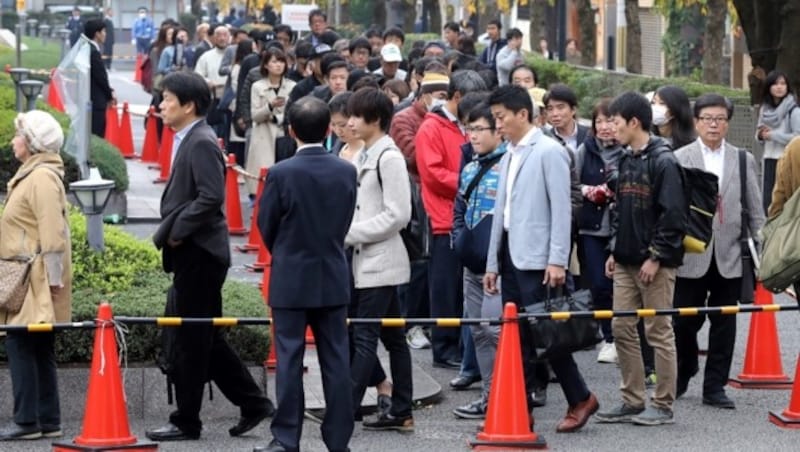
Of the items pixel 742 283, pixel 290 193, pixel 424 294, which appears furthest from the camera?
pixel 424 294

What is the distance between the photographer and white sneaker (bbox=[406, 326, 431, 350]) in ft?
39.8

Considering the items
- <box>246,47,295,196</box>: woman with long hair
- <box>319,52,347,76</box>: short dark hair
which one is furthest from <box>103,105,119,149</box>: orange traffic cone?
<box>319,52,347,76</box>: short dark hair

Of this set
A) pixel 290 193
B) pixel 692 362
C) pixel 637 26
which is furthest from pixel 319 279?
pixel 637 26

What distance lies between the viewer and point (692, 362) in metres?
10.3

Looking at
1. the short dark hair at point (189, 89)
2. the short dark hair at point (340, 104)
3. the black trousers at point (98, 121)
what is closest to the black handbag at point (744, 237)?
the short dark hair at point (340, 104)

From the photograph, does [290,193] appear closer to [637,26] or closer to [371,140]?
[371,140]

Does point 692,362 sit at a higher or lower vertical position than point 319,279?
lower

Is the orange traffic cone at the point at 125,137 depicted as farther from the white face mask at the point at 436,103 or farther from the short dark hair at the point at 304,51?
the white face mask at the point at 436,103

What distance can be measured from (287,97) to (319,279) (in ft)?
31.6

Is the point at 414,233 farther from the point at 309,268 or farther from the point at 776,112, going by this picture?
the point at 776,112

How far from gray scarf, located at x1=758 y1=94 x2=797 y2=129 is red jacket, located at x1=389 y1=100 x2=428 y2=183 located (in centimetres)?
676

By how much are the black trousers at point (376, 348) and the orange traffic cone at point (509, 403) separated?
618mm

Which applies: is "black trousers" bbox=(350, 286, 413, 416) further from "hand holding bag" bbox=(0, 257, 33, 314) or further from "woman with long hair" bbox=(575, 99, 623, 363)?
"woman with long hair" bbox=(575, 99, 623, 363)

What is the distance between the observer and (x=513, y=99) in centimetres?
916
